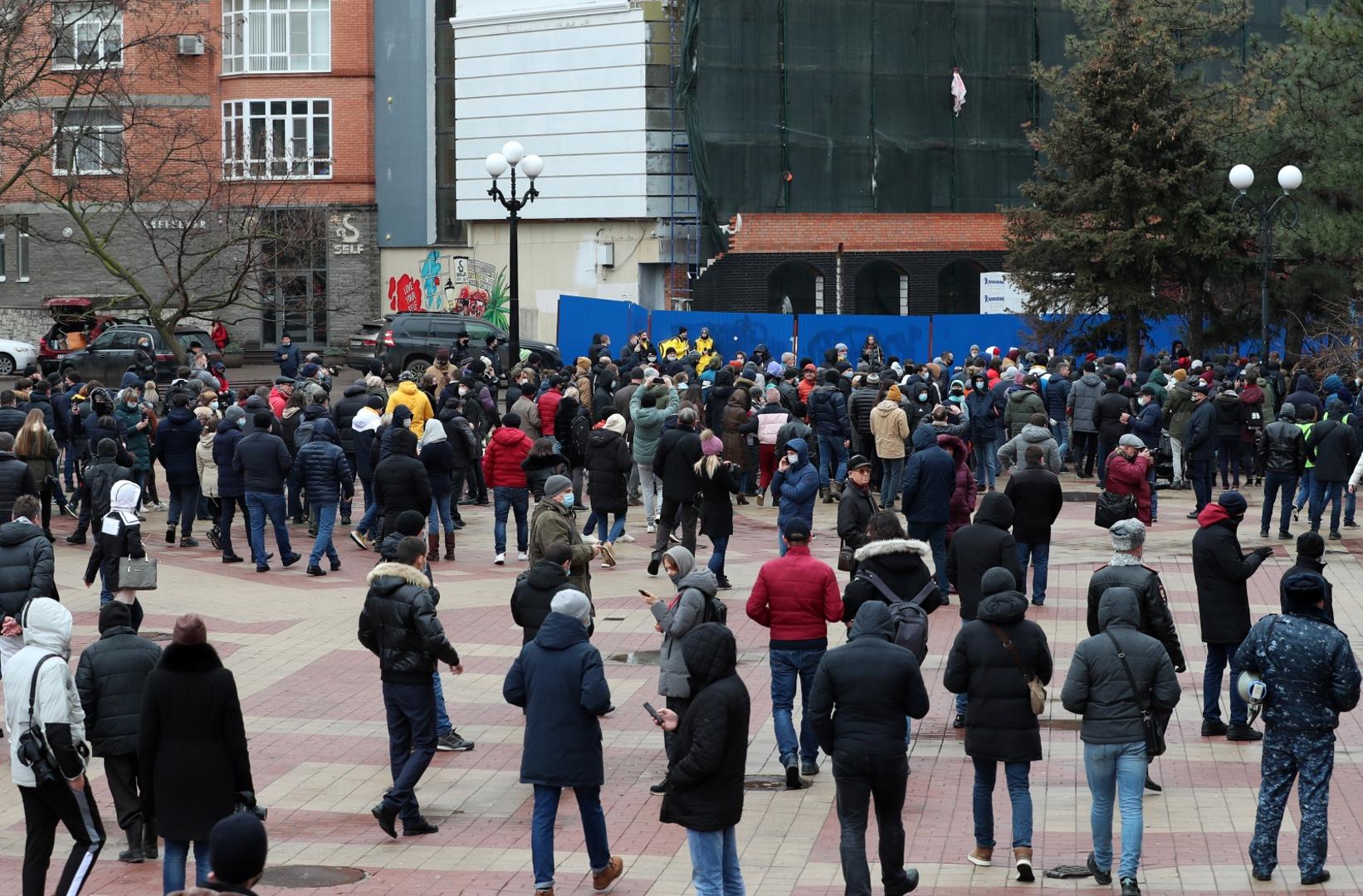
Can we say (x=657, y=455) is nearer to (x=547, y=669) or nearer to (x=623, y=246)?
(x=547, y=669)

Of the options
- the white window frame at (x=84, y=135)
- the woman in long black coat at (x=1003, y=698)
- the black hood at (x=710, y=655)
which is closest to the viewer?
the black hood at (x=710, y=655)

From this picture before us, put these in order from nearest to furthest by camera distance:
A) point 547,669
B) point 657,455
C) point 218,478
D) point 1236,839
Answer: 1. point 547,669
2. point 1236,839
3. point 657,455
4. point 218,478

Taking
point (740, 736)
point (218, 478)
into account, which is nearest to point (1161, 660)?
point (740, 736)

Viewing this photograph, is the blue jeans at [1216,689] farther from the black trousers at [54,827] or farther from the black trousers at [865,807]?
the black trousers at [54,827]

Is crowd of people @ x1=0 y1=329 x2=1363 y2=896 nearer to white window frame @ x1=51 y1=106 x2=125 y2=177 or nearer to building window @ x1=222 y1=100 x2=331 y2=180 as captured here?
white window frame @ x1=51 y1=106 x2=125 y2=177

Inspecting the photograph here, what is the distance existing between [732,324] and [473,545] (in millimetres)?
18330

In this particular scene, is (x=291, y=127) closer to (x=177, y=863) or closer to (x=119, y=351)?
Result: (x=119, y=351)

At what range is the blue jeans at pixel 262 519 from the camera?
1870 cm

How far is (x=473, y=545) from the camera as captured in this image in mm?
21250

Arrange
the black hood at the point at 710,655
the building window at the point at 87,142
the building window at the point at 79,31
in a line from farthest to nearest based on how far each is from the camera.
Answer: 1. the building window at the point at 87,142
2. the building window at the point at 79,31
3. the black hood at the point at 710,655

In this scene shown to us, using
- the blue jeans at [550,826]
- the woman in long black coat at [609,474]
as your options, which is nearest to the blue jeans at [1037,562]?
the woman in long black coat at [609,474]

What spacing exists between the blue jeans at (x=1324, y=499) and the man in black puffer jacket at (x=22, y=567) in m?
14.7

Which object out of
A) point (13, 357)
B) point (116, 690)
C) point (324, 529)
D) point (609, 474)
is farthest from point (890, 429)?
point (13, 357)

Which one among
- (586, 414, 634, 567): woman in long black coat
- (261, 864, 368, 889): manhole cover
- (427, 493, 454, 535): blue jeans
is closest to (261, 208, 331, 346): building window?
(427, 493, 454, 535): blue jeans
